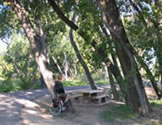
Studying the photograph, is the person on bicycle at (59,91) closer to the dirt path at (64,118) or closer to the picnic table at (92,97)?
the dirt path at (64,118)

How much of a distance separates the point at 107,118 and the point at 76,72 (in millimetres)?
36062

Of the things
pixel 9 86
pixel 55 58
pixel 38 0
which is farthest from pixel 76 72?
pixel 38 0

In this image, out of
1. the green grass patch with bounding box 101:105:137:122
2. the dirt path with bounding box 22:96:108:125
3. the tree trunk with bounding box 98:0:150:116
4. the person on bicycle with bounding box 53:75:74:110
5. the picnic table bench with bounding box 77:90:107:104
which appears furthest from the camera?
the picnic table bench with bounding box 77:90:107:104

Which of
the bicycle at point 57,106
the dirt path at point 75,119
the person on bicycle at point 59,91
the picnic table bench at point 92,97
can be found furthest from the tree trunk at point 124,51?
the picnic table bench at point 92,97

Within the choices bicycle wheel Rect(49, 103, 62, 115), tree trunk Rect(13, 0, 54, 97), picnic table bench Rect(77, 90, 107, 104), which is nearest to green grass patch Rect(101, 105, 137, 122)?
picnic table bench Rect(77, 90, 107, 104)

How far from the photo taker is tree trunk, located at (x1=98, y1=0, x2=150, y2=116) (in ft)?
27.4

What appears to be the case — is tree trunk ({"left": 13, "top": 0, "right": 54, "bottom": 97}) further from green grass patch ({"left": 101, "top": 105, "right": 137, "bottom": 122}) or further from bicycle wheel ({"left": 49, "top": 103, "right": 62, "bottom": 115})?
green grass patch ({"left": 101, "top": 105, "right": 137, "bottom": 122})

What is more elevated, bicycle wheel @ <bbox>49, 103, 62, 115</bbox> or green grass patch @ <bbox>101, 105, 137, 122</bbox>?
bicycle wheel @ <bbox>49, 103, 62, 115</bbox>

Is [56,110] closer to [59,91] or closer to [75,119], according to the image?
[59,91]

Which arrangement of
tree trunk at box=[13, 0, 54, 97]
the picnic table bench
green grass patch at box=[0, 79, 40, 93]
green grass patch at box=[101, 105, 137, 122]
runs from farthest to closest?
green grass patch at box=[0, 79, 40, 93] < the picnic table bench < tree trunk at box=[13, 0, 54, 97] < green grass patch at box=[101, 105, 137, 122]

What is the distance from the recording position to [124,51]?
883 cm

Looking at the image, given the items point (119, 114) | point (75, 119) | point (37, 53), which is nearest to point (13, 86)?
point (37, 53)

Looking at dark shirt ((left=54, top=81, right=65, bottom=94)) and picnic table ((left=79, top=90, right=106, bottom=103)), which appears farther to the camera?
picnic table ((left=79, top=90, right=106, bottom=103))

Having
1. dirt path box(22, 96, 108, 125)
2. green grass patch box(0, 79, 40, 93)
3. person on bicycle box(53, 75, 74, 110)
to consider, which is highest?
green grass patch box(0, 79, 40, 93)
